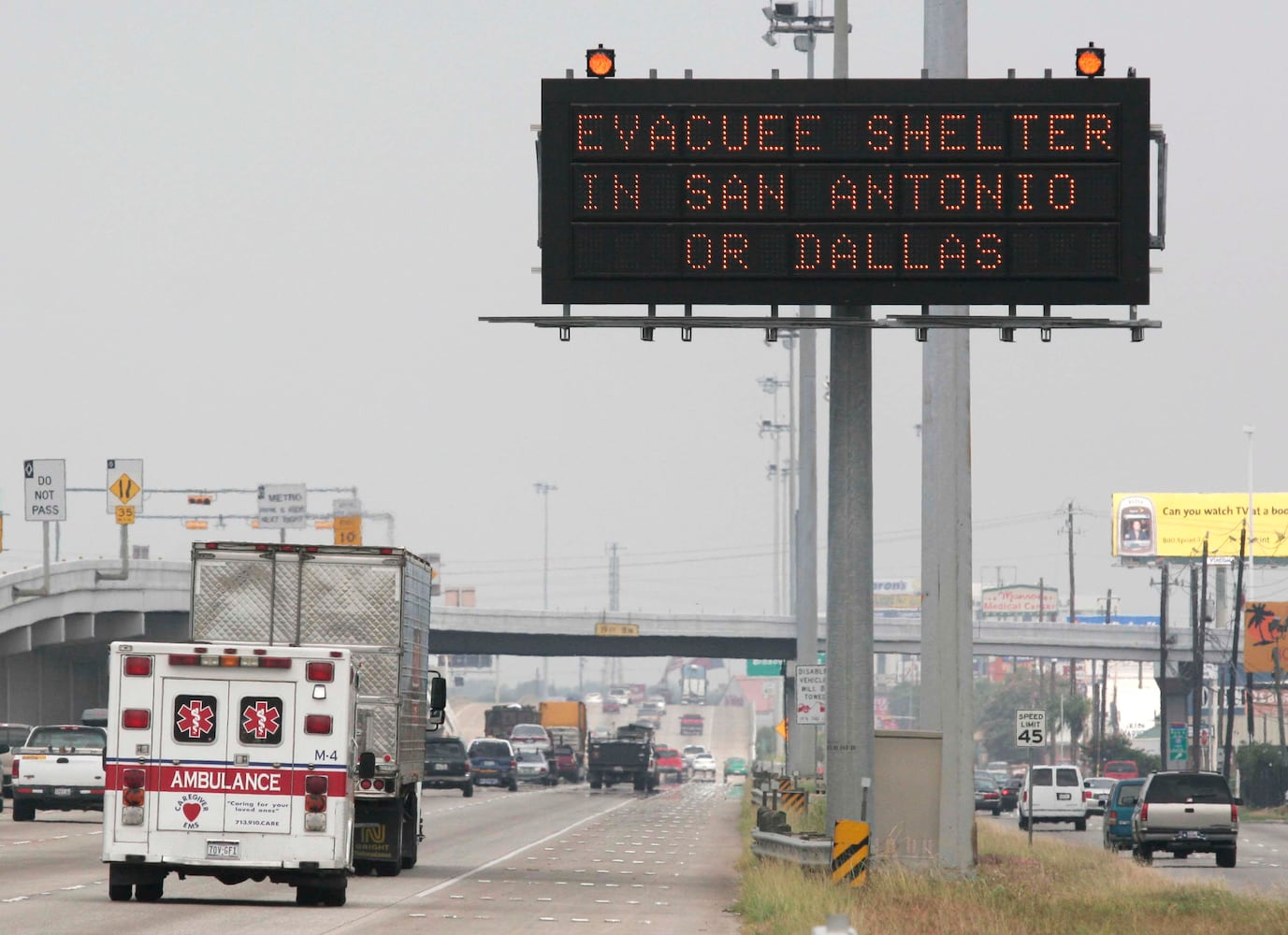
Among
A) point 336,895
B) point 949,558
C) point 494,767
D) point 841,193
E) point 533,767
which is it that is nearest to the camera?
point 841,193

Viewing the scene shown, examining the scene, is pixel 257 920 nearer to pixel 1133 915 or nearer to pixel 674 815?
pixel 1133 915

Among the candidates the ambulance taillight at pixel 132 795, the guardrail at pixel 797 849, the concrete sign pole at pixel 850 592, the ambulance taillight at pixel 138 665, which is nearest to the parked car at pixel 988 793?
the guardrail at pixel 797 849

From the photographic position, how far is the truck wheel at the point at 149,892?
73.0 feet

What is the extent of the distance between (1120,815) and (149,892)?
28.2 meters

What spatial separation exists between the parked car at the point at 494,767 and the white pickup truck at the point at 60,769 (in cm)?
3573

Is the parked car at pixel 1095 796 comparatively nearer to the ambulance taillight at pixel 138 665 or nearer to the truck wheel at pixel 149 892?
the truck wheel at pixel 149 892

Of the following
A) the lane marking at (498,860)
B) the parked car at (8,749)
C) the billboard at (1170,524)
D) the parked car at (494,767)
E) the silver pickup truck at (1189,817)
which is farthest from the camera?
the billboard at (1170,524)

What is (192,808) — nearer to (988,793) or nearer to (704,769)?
(988,793)

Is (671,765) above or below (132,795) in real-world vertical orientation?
below

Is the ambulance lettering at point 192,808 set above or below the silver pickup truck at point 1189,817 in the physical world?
above

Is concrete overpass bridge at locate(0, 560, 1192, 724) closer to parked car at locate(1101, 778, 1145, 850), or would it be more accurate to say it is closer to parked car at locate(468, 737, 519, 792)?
parked car at locate(468, 737, 519, 792)

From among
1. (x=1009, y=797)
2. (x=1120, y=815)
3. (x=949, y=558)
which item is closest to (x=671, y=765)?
(x=1009, y=797)

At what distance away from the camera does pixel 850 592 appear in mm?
25438

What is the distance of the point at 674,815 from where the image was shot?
57094 millimetres
